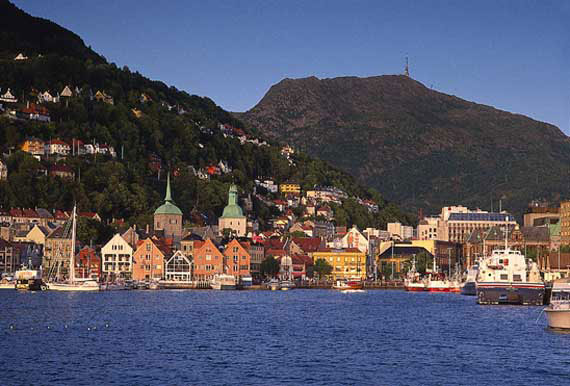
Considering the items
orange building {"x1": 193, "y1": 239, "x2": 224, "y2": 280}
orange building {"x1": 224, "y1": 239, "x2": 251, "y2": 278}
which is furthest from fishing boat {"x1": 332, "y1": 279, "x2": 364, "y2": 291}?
orange building {"x1": 193, "y1": 239, "x2": 224, "y2": 280}

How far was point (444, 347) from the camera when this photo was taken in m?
68.8

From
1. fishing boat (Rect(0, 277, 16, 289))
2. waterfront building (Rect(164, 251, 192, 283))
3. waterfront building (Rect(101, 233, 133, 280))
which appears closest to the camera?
fishing boat (Rect(0, 277, 16, 289))

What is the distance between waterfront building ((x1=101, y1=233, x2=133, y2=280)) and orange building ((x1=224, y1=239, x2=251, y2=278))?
681 inches

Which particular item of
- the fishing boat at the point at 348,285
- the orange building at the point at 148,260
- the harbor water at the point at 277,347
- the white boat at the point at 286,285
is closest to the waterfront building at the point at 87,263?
the orange building at the point at 148,260

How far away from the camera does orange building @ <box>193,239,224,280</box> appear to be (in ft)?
624

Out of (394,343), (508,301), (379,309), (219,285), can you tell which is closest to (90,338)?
(394,343)

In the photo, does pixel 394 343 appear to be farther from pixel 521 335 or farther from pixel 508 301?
pixel 508 301

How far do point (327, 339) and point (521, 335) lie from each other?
13588mm

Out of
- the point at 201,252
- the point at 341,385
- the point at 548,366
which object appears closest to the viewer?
the point at 341,385

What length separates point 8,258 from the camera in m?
197

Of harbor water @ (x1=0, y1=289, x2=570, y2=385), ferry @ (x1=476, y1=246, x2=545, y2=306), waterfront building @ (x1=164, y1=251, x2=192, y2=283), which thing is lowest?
harbor water @ (x1=0, y1=289, x2=570, y2=385)

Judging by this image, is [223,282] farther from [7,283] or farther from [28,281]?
[7,283]

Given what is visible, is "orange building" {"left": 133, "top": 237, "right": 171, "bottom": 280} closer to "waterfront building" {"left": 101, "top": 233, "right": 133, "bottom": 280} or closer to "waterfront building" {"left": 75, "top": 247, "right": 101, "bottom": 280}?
"waterfront building" {"left": 101, "top": 233, "right": 133, "bottom": 280}

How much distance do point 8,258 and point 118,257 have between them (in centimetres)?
2043
